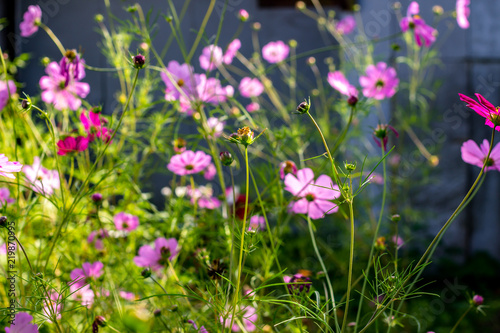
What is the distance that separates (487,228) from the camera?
2275 mm

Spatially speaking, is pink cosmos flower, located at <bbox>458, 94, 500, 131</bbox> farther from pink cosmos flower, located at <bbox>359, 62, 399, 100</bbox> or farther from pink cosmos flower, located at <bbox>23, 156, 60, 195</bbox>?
pink cosmos flower, located at <bbox>23, 156, 60, 195</bbox>

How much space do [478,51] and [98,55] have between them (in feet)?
5.46

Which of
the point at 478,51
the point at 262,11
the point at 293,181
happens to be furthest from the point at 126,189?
the point at 478,51

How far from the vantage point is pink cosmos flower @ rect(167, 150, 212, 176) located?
2.62ft

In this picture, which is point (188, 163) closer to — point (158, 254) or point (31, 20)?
point (158, 254)

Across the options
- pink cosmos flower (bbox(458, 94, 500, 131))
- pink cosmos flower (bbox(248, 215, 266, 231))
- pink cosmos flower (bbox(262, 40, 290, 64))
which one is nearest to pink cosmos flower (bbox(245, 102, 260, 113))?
pink cosmos flower (bbox(262, 40, 290, 64))

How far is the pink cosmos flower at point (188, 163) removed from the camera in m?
0.80

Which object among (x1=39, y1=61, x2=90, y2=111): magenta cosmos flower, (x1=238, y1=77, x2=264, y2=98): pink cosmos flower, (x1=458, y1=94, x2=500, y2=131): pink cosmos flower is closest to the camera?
(x1=458, y1=94, x2=500, y2=131): pink cosmos flower

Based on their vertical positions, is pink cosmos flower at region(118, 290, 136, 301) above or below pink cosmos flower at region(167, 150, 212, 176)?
below

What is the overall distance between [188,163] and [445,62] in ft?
5.57

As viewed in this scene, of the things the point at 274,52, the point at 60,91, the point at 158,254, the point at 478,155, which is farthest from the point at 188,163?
the point at 274,52

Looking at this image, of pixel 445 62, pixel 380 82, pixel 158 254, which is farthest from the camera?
pixel 445 62

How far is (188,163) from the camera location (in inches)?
32.1

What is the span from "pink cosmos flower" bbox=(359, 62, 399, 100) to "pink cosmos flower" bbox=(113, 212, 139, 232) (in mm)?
507
